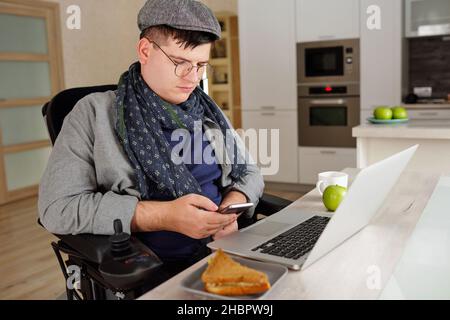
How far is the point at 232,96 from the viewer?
7211 millimetres

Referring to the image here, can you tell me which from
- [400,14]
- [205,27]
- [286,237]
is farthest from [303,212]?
[400,14]

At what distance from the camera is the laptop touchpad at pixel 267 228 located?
1.08 metres

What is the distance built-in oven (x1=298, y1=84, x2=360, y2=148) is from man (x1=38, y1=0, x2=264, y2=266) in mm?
3251

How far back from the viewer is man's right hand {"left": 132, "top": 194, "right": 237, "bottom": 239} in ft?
3.68

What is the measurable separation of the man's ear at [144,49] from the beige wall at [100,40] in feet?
14.5

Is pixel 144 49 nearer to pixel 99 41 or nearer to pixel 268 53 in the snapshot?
pixel 268 53

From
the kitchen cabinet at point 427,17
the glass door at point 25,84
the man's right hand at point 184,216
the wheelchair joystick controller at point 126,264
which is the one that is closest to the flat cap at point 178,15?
the man's right hand at point 184,216

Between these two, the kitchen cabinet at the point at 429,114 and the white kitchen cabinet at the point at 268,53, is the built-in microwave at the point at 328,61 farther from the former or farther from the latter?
the kitchen cabinet at the point at 429,114

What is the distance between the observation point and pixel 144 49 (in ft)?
4.40

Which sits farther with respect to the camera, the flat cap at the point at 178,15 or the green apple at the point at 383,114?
the green apple at the point at 383,114

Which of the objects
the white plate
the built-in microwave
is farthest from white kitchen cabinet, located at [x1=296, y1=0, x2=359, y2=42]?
the white plate

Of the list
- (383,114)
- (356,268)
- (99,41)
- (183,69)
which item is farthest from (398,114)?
(99,41)

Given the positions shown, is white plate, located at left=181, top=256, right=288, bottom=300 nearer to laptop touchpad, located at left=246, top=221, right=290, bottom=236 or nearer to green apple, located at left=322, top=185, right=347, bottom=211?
laptop touchpad, located at left=246, top=221, right=290, bottom=236

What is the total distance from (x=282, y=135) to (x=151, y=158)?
12.2 ft
